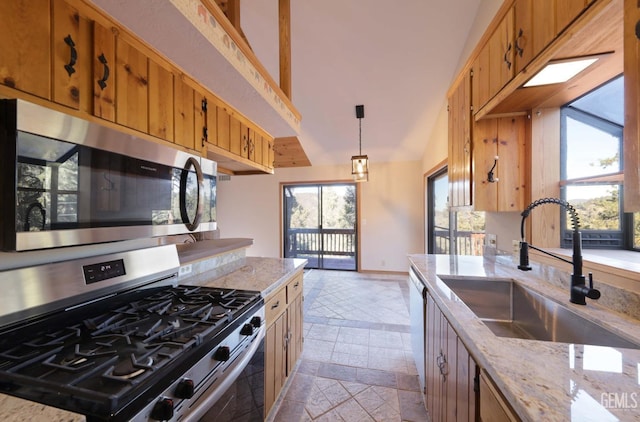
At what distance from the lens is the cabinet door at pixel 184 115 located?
138cm

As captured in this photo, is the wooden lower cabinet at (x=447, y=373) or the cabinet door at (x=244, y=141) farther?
the cabinet door at (x=244, y=141)

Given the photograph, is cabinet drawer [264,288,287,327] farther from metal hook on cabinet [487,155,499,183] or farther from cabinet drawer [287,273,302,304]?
metal hook on cabinet [487,155,499,183]

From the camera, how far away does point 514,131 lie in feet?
5.43

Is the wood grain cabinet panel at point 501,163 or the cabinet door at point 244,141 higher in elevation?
the cabinet door at point 244,141

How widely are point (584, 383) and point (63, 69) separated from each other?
188cm

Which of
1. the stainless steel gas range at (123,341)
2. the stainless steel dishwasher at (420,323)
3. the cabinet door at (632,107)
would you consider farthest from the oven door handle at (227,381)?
the cabinet door at (632,107)

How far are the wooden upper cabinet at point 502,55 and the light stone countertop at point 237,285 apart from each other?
1.81 m

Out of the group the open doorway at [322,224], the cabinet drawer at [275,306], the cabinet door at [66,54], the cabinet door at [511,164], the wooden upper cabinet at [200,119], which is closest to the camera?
the cabinet door at [66,54]

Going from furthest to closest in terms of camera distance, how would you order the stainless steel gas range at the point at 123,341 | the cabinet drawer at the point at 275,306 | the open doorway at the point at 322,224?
the open doorway at the point at 322,224
the cabinet drawer at the point at 275,306
the stainless steel gas range at the point at 123,341

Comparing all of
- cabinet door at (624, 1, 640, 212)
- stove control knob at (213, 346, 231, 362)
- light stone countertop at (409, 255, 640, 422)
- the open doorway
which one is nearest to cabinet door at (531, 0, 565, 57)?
cabinet door at (624, 1, 640, 212)

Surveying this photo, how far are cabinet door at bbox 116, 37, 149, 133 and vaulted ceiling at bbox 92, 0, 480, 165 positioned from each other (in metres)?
0.28

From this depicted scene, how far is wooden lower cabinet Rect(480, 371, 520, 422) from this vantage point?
0.62 metres

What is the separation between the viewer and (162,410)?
2.05 feet

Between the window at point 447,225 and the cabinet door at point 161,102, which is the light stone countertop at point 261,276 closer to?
the cabinet door at point 161,102
